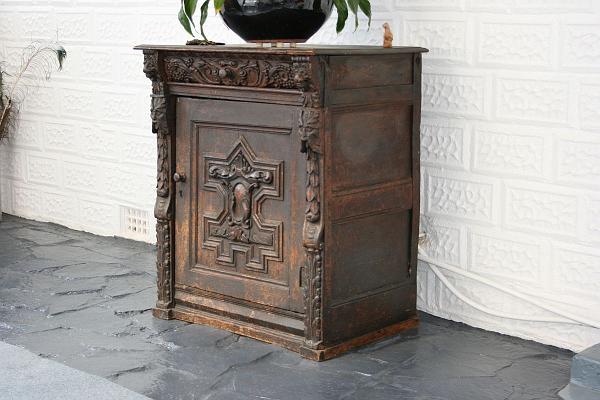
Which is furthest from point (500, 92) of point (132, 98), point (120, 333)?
point (132, 98)

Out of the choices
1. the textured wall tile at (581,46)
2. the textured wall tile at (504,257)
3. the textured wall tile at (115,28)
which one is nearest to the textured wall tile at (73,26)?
the textured wall tile at (115,28)

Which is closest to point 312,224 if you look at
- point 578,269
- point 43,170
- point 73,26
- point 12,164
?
point 578,269

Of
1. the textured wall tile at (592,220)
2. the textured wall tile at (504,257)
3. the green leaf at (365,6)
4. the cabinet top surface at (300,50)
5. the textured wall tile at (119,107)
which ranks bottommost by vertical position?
the textured wall tile at (504,257)

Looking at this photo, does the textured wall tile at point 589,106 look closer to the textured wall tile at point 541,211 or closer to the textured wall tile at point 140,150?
the textured wall tile at point 541,211

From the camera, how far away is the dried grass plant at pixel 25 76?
19.2 feet

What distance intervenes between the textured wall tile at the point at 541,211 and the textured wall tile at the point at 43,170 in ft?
10.1

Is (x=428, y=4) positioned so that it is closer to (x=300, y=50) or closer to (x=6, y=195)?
(x=300, y=50)

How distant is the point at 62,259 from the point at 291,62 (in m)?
2.18

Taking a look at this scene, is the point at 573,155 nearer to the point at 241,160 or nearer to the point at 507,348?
the point at 507,348

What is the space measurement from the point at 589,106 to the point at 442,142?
674 mm

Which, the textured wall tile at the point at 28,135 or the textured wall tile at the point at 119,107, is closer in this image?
the textured wall tile at the point at 119,107

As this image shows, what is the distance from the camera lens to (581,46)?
3582mm

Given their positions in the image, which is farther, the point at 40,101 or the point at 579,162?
the point at 40,101

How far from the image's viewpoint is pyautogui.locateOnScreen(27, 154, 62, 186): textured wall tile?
19.6ft
